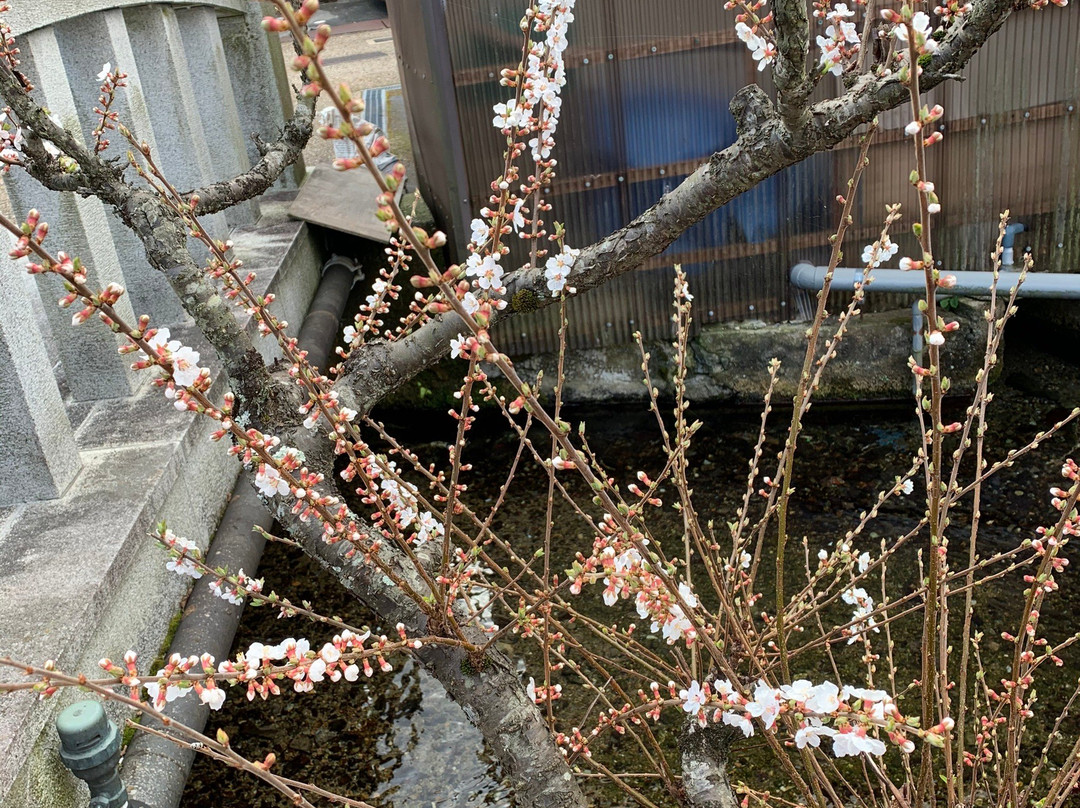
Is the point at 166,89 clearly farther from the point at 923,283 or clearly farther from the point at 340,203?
the point at 923,283

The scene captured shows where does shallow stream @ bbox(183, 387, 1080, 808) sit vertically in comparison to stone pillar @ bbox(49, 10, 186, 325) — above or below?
below

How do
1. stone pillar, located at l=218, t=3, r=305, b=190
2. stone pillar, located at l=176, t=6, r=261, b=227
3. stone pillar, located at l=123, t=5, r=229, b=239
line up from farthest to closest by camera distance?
stone pillar, located at l=218, t=3, r=305, b=190 < stone pillar, located at l=176, t=6, r=261, b=227 < stone pillar, located at l=123, t=5, r=229, b=239

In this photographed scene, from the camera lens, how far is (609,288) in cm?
576

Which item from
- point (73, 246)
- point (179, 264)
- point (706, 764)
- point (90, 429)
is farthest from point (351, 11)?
point (706, 764)

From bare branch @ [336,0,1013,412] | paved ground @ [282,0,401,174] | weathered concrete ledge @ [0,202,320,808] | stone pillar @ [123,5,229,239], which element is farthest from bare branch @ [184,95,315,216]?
paved ground @ [282,0,401,174]

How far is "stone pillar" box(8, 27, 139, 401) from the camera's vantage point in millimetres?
3805

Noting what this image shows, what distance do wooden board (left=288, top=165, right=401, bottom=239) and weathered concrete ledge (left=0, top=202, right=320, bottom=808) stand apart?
69.5 inches

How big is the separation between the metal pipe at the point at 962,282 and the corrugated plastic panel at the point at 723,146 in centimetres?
16

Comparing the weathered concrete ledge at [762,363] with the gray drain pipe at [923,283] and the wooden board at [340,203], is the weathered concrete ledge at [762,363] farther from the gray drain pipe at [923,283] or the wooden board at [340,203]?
the wooden board at [340,203]

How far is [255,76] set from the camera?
7.32m

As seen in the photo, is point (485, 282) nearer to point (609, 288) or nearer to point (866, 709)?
point (866, 709)

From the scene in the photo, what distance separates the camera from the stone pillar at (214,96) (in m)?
6.15

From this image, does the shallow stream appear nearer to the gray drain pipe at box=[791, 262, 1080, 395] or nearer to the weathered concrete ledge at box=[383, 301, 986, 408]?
the weathered concrete ledge at box=[383, 301, 986, 408]

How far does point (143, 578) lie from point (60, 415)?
67 centimetres
